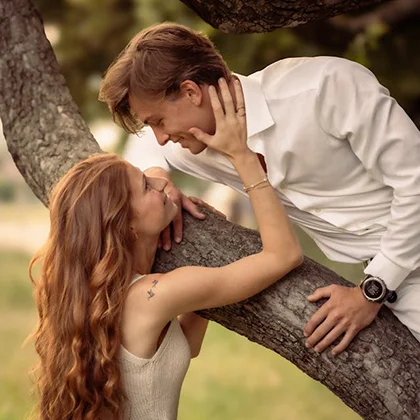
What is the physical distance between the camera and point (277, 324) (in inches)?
82.9

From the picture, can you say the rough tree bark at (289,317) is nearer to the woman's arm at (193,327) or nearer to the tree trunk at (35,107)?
the tree trunk at (35,107)

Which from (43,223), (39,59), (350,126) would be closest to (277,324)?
(350,126)

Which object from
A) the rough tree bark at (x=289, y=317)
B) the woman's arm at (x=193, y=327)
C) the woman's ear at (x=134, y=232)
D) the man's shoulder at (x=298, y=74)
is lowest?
the woman's arm at (x=193, y=327)

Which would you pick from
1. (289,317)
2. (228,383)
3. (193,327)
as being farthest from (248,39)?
(228,383)

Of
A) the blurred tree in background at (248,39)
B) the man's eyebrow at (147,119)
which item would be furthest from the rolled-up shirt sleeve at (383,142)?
the blurred tree in background at (248,39)

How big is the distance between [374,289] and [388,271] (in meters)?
0.05

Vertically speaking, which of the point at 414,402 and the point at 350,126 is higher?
the point at 350,126

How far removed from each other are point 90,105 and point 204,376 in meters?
3.06

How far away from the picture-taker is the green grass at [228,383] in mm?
5953

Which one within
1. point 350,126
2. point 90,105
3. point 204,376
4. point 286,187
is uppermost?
point 350,126

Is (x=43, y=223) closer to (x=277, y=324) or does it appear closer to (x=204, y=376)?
(x=204, y=376)

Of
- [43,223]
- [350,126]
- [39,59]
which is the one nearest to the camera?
[350,126]

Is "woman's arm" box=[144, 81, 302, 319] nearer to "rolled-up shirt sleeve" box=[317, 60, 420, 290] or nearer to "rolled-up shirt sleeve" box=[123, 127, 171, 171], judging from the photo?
"rolled-up shirt sleeve" box=[317, 60, 420, 290]

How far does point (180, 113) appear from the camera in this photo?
2092mm
